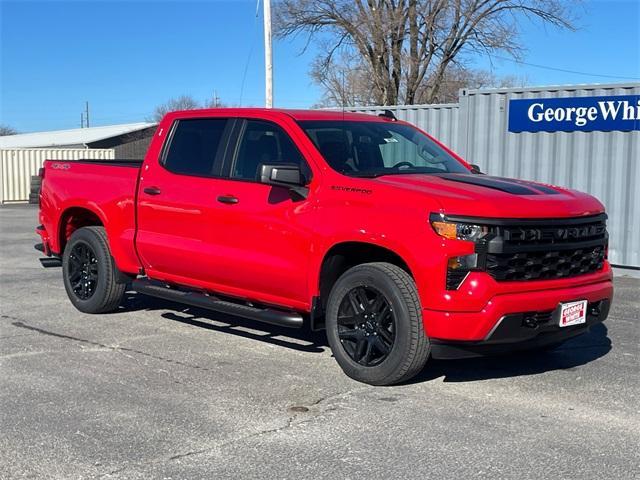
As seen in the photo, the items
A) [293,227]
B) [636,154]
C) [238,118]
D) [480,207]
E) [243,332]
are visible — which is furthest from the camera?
[636,154]

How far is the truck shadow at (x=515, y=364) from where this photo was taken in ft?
20.0

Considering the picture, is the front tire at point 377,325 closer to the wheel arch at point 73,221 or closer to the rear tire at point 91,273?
the rear tire at point 91,273

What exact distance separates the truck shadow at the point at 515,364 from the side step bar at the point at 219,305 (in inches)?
40.9

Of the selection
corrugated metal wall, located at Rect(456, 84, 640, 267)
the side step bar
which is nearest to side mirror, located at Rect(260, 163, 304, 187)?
the side step bar

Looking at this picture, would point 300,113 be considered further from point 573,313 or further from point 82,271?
point 82,271

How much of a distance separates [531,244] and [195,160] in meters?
3.13

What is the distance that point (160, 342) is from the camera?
23.2ft

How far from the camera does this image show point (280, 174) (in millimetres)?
5871

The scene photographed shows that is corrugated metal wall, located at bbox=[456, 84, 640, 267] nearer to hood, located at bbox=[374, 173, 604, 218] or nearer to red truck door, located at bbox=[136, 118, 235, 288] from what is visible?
hood, located at bbox=[374, 173, 604, 218]

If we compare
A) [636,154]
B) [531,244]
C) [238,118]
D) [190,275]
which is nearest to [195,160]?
[238,118]

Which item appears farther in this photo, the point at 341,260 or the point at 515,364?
the point at 515,364

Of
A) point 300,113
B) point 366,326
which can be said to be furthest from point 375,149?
point 366,326

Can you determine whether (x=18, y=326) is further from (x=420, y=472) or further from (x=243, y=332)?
(x=420, y=472)

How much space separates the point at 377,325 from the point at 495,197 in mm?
1213
